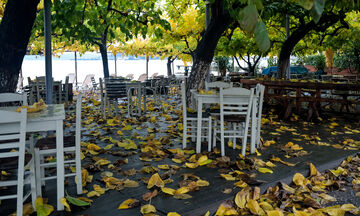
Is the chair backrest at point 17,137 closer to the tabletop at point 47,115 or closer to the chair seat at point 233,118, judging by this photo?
the tabletop at point 47,115

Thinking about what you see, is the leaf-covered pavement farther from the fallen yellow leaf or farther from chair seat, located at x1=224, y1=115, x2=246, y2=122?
chair seat, located at x1=224, y1=115, x2=246, y2=122

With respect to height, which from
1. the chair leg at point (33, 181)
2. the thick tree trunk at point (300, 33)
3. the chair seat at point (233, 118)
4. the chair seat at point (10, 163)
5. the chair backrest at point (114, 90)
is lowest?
the chair leg at point (33, 181)

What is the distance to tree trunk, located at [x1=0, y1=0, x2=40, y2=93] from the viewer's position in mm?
4215

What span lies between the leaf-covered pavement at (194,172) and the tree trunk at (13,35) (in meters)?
1.40

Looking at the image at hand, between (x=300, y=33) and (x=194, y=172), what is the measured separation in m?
7.00

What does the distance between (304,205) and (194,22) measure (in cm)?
984

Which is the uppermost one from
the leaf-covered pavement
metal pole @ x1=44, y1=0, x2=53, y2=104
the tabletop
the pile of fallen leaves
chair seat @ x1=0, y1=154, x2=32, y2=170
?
metal pole @ x1=44, y1=0, x2=53, y2=104

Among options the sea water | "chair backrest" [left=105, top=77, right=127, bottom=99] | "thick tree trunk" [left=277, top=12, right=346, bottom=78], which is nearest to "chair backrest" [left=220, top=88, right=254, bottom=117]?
"chair backrest" [left=105, top=77, right=127, bottom=99]

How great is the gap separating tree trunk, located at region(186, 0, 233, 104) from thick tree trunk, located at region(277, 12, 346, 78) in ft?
9.53

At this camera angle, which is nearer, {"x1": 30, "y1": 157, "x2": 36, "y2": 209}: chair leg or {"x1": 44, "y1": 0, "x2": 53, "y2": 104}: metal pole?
{"x1": 30, "y1": 157, "x2": 36, "y2": 209}: chair leg

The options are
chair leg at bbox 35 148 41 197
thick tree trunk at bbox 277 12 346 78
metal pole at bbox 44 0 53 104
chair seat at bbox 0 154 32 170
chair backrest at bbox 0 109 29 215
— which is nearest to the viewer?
chair backrest at bbox 0 109 29 215

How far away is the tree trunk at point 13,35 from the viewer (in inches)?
166

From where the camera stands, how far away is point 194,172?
3.59 m

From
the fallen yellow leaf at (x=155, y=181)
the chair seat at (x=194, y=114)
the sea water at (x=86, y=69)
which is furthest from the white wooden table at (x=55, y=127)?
the sea water at (x=86, y=69)
